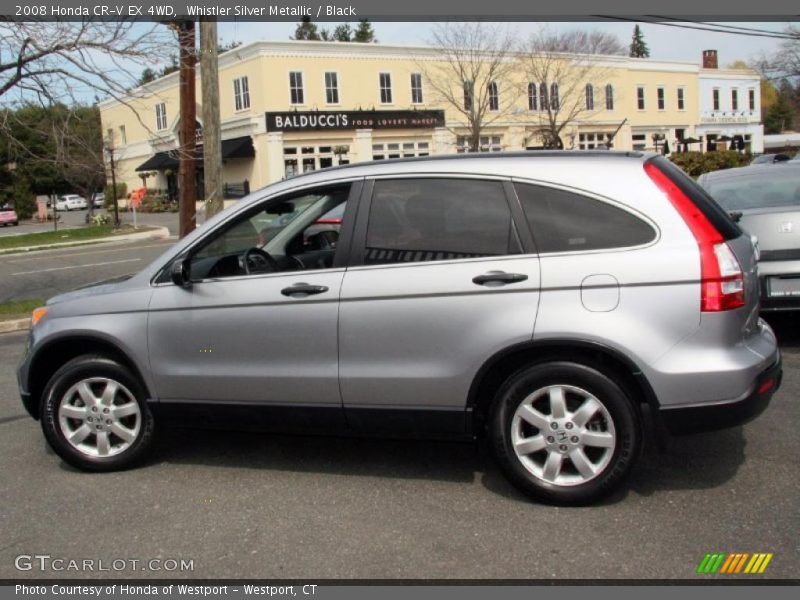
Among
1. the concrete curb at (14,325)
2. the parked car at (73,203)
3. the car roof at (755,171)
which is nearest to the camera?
the car roof at (755,171)

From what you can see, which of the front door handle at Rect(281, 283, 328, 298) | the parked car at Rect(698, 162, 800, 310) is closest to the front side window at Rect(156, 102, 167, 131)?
the parked car at Rect(698, 162, 800, 310)

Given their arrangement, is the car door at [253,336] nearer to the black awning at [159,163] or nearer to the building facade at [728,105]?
the black awning at [159,163]

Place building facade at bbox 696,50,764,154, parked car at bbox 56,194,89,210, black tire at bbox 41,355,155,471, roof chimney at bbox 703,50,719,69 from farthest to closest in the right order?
parked car at bbox 56,194,89,210
roof chimney at bbox 703,50,719,69
building facade at bbox 696,50,764,154
black tire at bbox 41,355,155,471

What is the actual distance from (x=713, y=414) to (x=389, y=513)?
5.48 feet

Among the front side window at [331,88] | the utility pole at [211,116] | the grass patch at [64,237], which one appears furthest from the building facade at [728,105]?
the utility pole at [211,116]

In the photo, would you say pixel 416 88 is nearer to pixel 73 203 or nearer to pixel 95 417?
pixel 73 203

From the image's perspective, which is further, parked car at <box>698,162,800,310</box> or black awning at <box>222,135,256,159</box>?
black awning at <box>222,135,256,159</box>

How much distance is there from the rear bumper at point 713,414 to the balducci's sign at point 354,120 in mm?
Result: 38497

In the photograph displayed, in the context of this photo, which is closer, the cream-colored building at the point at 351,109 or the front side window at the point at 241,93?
the cream-colored building at the point at 351,109

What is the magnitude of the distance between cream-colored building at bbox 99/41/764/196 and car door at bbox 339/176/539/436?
3374 centimetres

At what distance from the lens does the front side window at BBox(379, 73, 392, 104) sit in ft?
141

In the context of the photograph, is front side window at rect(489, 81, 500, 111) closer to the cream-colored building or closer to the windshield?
the cream-colored building

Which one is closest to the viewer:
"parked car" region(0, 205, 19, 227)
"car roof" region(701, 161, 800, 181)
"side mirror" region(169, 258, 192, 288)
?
"side mirror" region(169, 258, 192, 288)
